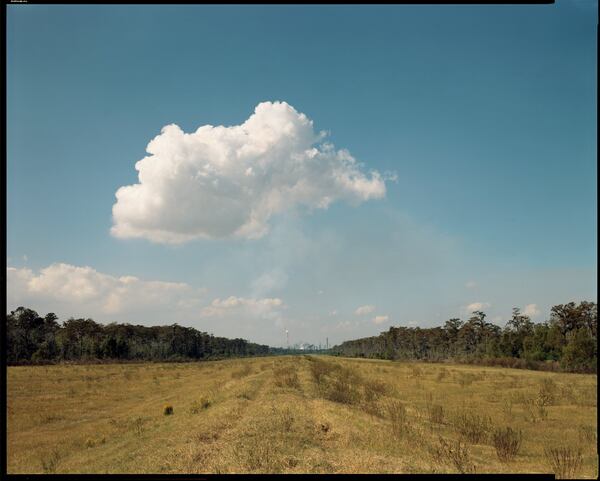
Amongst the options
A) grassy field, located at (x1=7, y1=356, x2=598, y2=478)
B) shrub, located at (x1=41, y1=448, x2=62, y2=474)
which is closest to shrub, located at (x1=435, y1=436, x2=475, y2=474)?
grassy field, located at (x1=7, y1=356, x2=598, y2=478)

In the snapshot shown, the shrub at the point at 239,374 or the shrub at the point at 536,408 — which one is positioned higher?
the shrub at the point at 536,408

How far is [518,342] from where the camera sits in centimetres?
9512

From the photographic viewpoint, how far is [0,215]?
15.4 ft

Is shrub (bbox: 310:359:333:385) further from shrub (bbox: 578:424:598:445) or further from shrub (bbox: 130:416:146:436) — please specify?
shrub (bbox: 578:424:598:445)

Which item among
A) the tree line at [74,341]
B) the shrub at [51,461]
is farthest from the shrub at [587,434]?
the tree line at [74,341]

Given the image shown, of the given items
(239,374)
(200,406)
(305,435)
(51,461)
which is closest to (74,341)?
(239,374)

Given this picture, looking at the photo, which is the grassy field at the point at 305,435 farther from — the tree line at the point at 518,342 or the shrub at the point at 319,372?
the tree line at the point at 518,342

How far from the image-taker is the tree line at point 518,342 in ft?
215

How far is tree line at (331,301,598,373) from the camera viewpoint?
215ft

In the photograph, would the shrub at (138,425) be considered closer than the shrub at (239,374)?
Yes

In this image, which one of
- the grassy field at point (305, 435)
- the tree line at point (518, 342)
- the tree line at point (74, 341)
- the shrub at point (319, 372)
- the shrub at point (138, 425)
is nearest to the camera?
the grassy field at point (305, 435)

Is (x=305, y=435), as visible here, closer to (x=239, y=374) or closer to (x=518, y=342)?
(x=239, y=374)

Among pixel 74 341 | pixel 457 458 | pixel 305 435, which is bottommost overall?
pixel 74 341

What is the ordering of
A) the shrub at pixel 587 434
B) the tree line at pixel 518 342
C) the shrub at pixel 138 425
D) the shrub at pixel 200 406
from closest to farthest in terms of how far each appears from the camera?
the shrub at pixel 587 434
the shrub at pixel 138 425
the shrub at pixel 200 406
the tree line at pixel 518 342
